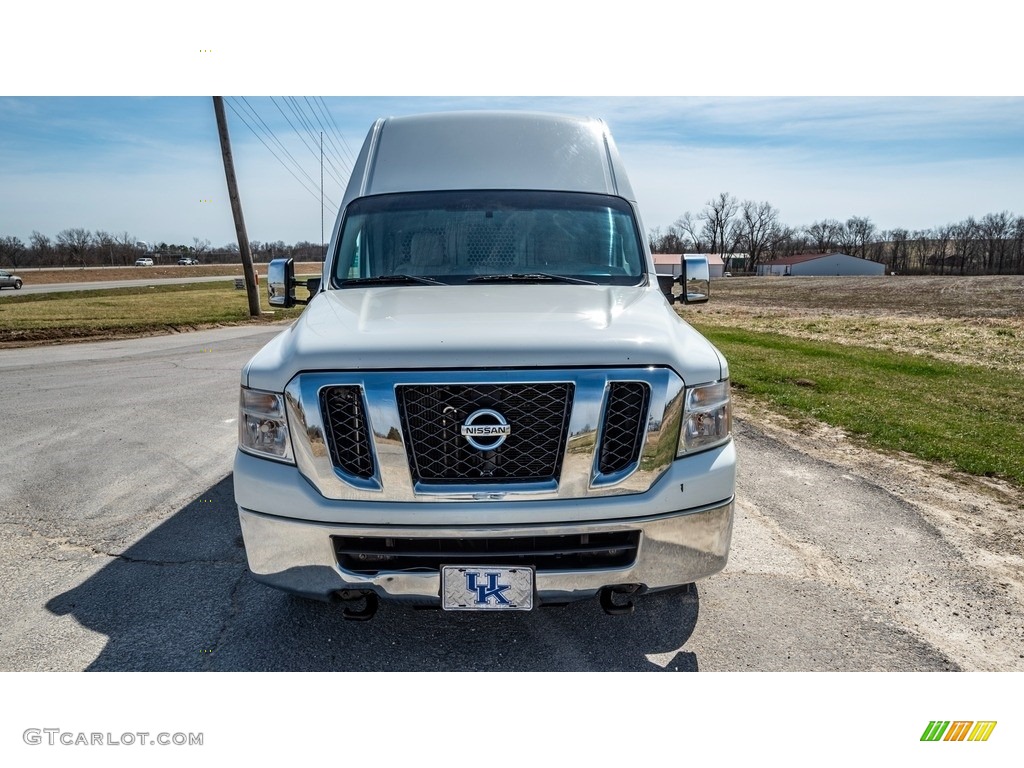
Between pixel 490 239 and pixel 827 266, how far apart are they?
444ft

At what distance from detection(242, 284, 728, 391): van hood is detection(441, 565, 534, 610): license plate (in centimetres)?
79

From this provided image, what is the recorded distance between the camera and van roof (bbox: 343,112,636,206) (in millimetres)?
4492

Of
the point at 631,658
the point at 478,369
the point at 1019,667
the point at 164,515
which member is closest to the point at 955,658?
the point at 1019,667

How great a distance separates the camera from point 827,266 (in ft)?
408

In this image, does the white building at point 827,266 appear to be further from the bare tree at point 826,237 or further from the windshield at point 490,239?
the windshield at point 490,239

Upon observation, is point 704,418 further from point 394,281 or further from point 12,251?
point 12,251

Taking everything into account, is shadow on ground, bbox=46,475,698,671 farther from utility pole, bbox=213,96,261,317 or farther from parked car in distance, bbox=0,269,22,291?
parked car in distance, bbox=0,269,22,291

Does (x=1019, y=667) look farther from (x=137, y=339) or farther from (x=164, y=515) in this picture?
(x=137, y=339)

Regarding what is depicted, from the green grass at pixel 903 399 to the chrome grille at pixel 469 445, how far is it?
4564 millimetres

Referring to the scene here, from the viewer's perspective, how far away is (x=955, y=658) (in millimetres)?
2906

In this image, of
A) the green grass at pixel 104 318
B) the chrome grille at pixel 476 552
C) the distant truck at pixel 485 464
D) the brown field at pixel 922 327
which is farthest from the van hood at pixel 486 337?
the green grass at pixel 104 318

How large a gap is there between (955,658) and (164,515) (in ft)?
15.1

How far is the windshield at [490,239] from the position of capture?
3.97m

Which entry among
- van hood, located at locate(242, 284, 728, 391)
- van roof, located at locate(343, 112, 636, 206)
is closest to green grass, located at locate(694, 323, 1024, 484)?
van roof, located at locate(343, 112, 636, 206)
